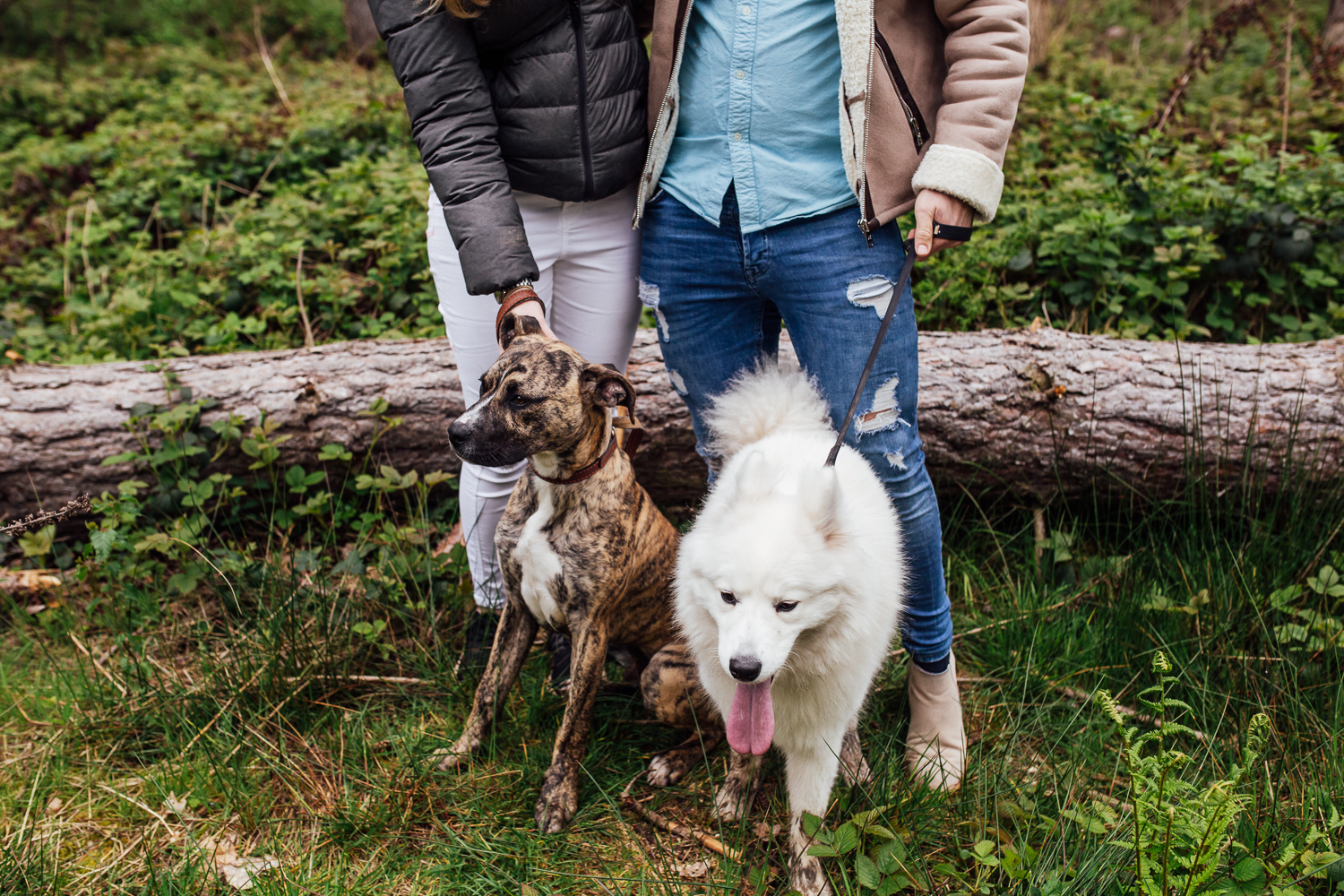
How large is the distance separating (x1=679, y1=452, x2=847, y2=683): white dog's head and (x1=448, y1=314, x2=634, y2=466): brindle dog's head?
21.7 inches

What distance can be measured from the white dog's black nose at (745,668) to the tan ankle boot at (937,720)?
3.17 ft

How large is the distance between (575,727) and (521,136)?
1768 millimetres

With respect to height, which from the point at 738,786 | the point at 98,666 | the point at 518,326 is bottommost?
the point at 738,786

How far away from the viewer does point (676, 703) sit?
8.45 feet

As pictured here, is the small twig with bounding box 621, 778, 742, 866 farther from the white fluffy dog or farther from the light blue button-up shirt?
the light blue button-up shirt

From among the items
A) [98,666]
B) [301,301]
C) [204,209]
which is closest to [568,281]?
[98,666]

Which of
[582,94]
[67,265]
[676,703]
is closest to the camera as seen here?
[582,94]

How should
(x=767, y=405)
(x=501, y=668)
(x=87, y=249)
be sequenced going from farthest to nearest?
(x=87, y=249) → (x=501, y=668) → (x=767, y=405)

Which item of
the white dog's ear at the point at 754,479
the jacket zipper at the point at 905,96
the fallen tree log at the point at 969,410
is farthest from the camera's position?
the fallen tree log at the point at 969,410

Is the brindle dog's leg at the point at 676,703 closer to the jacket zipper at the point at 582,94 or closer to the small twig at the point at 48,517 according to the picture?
the jacket zipper at the point at 582,94

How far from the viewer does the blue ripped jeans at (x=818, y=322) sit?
7.18 ft

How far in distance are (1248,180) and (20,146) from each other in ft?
29.6

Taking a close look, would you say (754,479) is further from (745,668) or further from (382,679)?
(382,679)

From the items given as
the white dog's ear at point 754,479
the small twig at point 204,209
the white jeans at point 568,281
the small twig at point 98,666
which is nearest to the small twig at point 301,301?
the small twig at point 204,209
